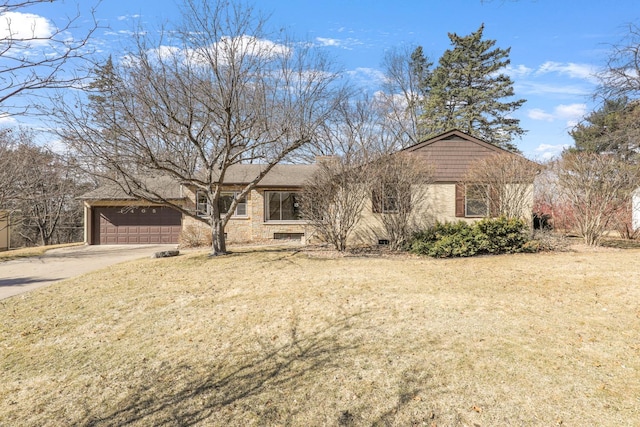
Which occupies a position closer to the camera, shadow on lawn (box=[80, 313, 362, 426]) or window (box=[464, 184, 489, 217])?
shadow on lawn (box=[80, 313, 362, 426])

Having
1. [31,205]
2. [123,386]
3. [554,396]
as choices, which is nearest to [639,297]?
[554,396]

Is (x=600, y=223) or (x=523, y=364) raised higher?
(x=600, y=223)

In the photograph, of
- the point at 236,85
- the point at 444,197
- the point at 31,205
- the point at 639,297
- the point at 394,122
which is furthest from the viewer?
the point at 394,122

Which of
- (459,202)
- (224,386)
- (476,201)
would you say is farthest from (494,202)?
(224,386)

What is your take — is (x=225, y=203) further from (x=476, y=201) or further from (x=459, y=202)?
(x=476, y=201)

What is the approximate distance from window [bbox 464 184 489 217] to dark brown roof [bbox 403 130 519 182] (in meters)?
0.77

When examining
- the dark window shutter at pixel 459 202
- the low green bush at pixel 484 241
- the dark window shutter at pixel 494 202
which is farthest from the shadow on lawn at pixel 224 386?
the dark window shutter at pixel 459 202

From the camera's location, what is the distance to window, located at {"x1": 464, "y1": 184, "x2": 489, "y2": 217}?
41.9ft

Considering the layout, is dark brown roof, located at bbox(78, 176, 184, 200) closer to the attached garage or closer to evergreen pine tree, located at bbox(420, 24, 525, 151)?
the attached garage

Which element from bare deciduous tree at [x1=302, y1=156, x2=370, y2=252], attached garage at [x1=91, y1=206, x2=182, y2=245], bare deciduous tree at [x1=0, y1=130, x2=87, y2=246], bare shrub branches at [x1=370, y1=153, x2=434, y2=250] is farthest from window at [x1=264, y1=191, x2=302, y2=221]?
bare deciduous tree at [x1=0, y1=130, x2=87, y2=246]

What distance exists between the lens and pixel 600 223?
422 inches

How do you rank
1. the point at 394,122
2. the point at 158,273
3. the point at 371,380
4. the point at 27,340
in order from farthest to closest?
the point at 394,122
the point at 158,273
the point at 27,340
the point at 371,380

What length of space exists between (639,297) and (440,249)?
15.3 feet

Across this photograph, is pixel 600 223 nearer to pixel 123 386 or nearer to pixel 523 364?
pixel 523 364
